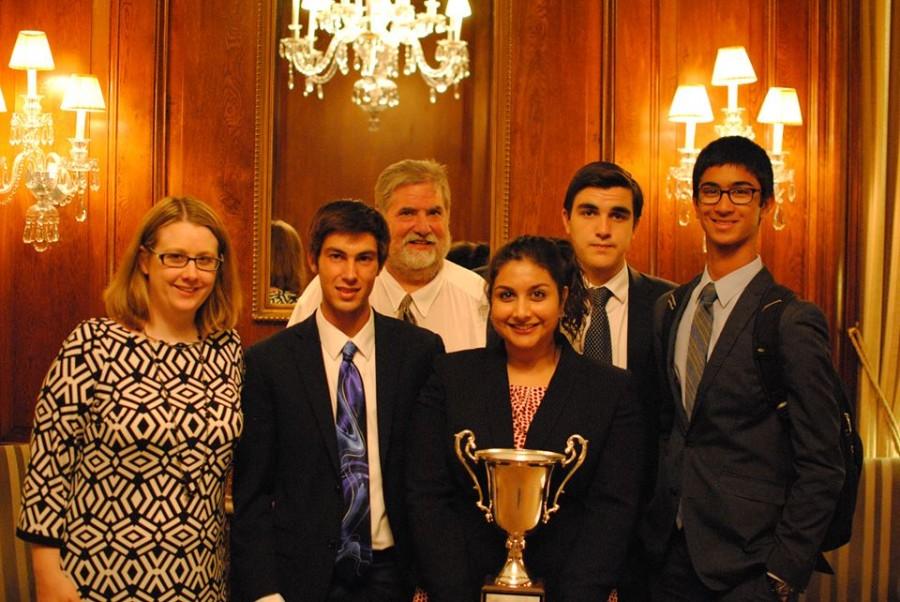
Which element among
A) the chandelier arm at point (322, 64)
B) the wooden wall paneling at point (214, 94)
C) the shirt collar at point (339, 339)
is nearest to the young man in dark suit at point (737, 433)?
the shirt collar at point (339, 339)

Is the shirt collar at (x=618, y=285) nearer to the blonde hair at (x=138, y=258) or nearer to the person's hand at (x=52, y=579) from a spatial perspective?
the blonde hair at (x=138, y=258)

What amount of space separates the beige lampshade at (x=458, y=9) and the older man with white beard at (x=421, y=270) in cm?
189

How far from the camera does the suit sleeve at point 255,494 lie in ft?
8.63

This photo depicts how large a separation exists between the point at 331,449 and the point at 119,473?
1.70 ft

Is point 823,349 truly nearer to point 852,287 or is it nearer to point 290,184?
point 852,287

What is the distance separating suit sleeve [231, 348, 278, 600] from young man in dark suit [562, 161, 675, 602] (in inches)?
38.7

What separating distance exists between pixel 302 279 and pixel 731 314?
3406 mm

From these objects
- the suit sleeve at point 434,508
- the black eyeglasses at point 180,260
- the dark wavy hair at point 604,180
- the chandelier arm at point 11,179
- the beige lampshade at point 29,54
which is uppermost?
the beige lampshade at point 29,54


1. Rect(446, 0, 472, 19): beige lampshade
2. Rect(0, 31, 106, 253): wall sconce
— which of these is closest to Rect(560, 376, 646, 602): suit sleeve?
Rect(446, 0, 472, 19): beige lampshade

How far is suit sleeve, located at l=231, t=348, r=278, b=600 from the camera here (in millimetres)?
2631

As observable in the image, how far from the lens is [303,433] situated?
270cm

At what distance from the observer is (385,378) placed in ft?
9.13

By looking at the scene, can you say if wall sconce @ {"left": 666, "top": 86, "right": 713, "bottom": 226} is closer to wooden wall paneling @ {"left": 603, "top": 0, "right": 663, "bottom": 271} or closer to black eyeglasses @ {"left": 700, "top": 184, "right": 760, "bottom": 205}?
wooden wall paneling @ {"left": 603, "top": 0, "right": 663, "bottom": 271}

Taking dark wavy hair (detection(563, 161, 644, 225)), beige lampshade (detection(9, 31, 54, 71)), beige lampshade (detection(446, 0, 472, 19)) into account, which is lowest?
dark wavy hair (detection(563, 161, 644, 225))
